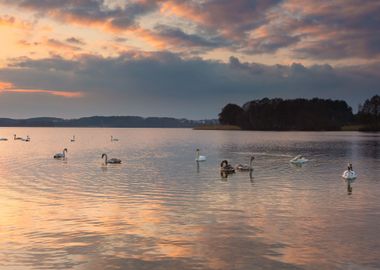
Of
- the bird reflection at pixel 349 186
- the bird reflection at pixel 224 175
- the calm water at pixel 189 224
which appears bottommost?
the calm water at pixel 189 224

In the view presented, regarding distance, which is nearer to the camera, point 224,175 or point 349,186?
point 349,186

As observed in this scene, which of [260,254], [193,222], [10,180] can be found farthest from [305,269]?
[10,180]

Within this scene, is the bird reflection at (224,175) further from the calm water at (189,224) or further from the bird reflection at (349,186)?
the bird reflection at (349,186)

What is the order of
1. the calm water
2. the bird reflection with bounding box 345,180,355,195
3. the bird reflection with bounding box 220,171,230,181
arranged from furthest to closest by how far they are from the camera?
1. the bird reflection with bounding box 220,171,230,181
2. the bird reflection with bounding box 345,180,355,195
3. the calm water

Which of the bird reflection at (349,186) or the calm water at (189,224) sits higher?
the bird reflection at (349,186)

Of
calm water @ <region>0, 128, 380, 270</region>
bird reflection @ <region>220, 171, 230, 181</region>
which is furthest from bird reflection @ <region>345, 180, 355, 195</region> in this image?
bird reflection @ <region>220, 171, 230, 181</region>

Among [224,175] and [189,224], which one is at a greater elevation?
[224,175]

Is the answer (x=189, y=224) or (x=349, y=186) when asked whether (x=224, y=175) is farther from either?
(x=189, y=224)

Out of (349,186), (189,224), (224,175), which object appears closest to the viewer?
(189,224)

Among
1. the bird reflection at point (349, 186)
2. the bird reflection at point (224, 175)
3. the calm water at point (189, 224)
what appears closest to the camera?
the calm water at point (189, 224)

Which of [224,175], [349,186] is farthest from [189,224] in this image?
[224,175]

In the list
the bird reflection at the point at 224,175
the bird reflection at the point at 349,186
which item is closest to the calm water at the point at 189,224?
the bird reflection at the point at 349,186

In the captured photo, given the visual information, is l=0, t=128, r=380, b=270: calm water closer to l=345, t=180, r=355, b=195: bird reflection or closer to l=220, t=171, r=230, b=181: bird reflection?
l=345, t=180, r=355, b=195: bird reflection

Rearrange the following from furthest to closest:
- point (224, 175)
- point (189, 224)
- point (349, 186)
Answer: point (224, 175), point (349, 186), point (189, 224)
